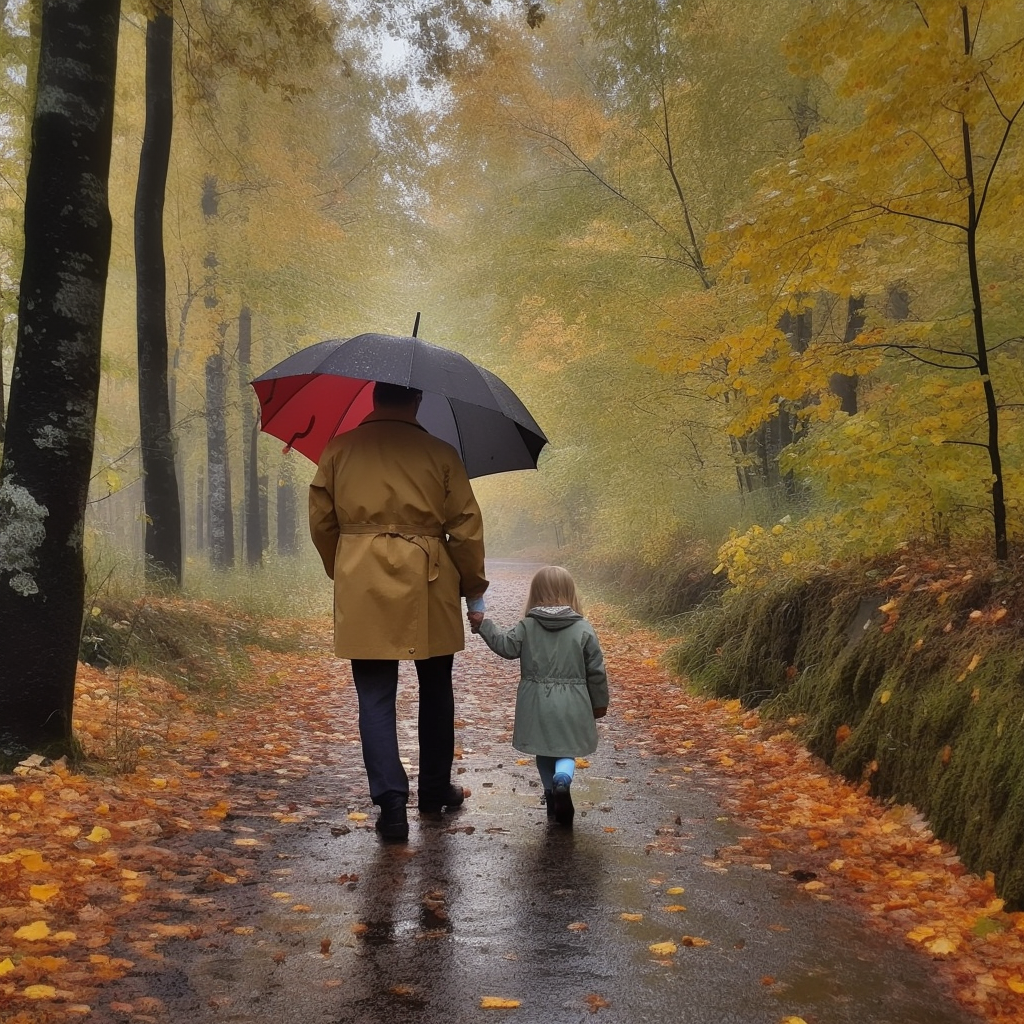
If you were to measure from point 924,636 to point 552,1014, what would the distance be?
3.31m

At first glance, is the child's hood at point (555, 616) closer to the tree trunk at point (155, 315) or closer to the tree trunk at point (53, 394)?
the tree trunk at point (53, 394)

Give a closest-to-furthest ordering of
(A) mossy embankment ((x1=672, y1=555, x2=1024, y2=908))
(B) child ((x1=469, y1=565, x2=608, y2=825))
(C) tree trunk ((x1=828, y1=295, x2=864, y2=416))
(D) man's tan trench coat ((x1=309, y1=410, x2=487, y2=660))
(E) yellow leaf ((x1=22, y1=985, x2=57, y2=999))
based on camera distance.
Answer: (E) yellow leaf ((x1=22, y1=985, x2=57, y2=999))
(A) mossy embankment ((x1=672, y1=555, x2=1024, y2=908))
(D) man's tan trench coat ((x1=309, y1=410, x2=487, y2=660))
(B) child ((x1=469, y1=565, x2=608, y2=825))
(C) tree trunk ((x1=828, y1=295, x2=864, y2=416))

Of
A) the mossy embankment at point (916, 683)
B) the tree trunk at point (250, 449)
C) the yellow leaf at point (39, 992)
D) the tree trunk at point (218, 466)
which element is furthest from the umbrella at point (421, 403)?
the tree trunk at point (250, 449)

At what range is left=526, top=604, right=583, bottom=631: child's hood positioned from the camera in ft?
15.1

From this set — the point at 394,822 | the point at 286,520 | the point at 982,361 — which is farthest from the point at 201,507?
the point at 982,361

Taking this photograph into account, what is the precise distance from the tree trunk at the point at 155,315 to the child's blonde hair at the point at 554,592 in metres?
6.15

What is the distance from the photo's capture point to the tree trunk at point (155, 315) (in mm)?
9523

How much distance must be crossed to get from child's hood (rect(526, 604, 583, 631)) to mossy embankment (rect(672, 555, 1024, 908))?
6.12ft

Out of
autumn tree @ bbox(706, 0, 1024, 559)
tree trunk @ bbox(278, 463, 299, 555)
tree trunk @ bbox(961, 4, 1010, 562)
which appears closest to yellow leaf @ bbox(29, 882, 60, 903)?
autumn tree @ bbox(706, 0, 1024, 559)

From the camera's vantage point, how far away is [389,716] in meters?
4.33

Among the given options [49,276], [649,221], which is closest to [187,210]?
[649,221]

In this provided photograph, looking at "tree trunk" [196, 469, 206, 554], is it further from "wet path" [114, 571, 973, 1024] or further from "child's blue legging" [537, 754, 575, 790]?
"wet path" [114, 571, 973, 1024]

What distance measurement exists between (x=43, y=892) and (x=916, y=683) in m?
4.29

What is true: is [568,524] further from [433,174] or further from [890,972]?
[890,972]
